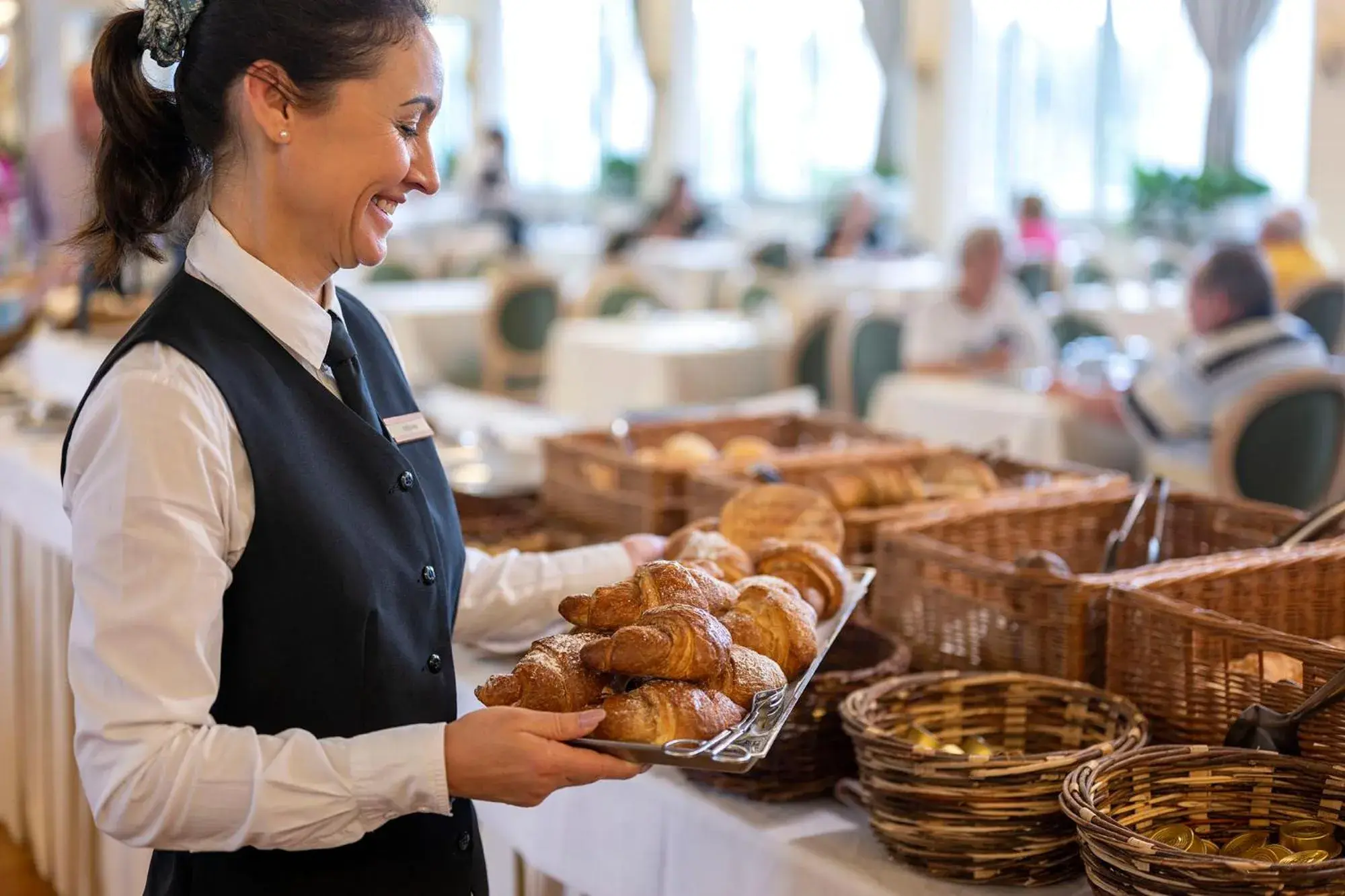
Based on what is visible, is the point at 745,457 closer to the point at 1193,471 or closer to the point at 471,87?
the point at 1193,471

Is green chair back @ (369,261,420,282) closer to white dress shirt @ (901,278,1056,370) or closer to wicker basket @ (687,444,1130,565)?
white dress shirt @ (901,278,1056,370)

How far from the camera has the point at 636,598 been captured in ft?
3.91

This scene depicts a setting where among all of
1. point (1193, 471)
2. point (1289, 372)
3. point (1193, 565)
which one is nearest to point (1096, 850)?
point (1193, 565)

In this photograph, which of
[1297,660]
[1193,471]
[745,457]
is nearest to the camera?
[1297,660]

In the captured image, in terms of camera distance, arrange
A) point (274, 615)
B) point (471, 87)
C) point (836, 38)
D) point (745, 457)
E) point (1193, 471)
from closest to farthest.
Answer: point (274, 615) → point (745, 457) → point (1193, 471) → point (836, 38) → point (471, 87)

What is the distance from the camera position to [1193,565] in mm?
1498

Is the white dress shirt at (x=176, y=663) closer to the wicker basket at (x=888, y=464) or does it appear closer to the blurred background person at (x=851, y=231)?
the wicker basket at (x=888, y=464)

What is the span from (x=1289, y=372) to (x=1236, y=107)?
643cm

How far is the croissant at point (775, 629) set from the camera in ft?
4.05

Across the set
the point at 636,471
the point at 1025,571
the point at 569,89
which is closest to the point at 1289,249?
the point at 636,471

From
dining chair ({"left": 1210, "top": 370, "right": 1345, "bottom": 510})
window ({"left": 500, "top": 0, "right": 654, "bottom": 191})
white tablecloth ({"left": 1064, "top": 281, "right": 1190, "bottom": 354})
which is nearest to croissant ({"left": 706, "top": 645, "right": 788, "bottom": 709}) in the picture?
dining chair ({"left": 1210, "top": 370, "right": 1345, "bottom": 510})

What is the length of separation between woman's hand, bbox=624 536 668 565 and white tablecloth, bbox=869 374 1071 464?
215 cm

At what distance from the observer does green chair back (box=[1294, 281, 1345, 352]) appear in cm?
520

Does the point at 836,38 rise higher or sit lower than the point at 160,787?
higher
